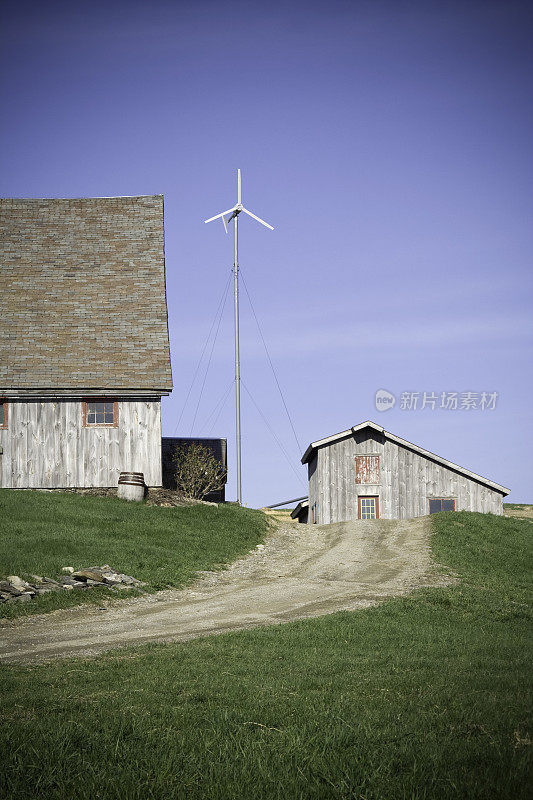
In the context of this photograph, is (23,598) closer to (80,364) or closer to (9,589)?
(9,589)

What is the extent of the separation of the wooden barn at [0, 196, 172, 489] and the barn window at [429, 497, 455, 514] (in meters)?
15.3

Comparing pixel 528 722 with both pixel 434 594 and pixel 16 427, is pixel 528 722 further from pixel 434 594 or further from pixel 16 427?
pixel 16 427

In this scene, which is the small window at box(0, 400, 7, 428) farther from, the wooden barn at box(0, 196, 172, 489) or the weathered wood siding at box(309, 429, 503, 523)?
the weathered wood siding at box(309, 429, 503, 523)

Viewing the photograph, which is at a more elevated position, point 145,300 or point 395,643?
point 145,300

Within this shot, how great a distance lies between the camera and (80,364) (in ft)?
121

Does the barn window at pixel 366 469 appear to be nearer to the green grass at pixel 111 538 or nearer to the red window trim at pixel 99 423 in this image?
the green grass at pixel 111 538

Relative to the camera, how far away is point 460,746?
23.6 feet

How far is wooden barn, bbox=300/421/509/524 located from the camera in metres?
42.1

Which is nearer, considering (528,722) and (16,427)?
(528,722)

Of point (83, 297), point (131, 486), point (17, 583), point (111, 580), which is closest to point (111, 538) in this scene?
Result: point (111, 580)

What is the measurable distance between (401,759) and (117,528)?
23.1 metres

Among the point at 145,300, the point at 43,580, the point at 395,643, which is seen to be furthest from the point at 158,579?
the point at 145,300

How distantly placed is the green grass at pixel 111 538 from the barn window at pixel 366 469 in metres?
7.28

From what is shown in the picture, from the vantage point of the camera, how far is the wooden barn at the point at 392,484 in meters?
42.1
